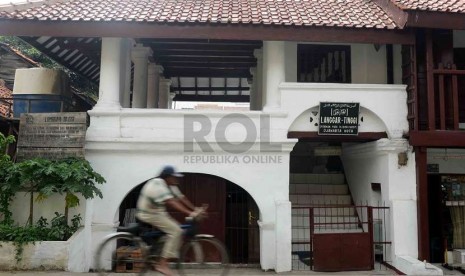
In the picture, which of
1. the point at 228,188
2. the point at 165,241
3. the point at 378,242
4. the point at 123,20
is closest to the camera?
the point at 165,241

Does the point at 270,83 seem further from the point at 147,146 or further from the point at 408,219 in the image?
the point at 408,219

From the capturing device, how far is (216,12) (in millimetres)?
9250

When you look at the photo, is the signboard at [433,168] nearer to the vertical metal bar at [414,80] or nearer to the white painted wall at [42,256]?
the vertical metal bar at [414,80]

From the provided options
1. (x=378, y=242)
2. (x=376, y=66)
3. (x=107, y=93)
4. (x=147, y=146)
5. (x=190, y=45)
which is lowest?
(x=378, y=242)

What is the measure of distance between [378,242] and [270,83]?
4.21 meters

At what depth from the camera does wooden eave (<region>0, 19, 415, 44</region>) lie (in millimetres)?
8523

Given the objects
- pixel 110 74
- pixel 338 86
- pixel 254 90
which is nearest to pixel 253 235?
pixel 338 86

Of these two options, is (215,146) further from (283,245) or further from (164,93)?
(164,93)

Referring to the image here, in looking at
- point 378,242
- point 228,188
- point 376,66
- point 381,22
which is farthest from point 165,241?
point 376,66

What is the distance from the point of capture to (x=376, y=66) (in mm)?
10305

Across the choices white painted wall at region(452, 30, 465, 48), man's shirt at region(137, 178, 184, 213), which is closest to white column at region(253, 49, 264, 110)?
white painted wall at region(452, 30, 465, 48)

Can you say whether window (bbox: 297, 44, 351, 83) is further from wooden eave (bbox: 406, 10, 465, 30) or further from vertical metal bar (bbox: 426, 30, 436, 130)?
wooden eave (bbox: 406, 10, 465, 30)

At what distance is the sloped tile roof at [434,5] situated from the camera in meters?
8.30

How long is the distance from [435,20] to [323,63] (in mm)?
3037
